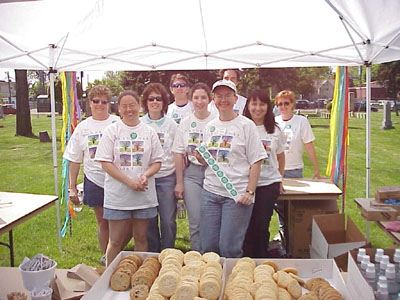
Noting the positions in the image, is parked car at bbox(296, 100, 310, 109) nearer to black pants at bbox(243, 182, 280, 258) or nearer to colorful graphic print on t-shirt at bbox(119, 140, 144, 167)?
black pants at bbox(243, 182, 280, 258)

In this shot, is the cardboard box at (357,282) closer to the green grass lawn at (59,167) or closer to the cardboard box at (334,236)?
the cardboard box at (334,236)

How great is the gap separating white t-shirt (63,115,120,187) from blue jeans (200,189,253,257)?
3.14 feet

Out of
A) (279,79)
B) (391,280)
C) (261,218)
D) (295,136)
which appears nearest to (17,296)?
(391,280)

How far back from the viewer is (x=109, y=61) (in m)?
4.43

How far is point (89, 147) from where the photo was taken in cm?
332

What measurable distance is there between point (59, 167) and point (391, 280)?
938 cm

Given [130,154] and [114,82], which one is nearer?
[130,154]

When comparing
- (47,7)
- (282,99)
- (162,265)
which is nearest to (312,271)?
(162,265)

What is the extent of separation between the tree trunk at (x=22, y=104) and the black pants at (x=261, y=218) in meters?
12.4

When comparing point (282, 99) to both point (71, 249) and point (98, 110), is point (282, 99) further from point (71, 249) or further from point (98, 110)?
point (71, 249)

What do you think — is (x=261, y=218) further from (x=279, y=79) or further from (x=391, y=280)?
(x=279, y=79)

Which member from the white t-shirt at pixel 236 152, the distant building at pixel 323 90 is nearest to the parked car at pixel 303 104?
the distant building at pixel 323 90

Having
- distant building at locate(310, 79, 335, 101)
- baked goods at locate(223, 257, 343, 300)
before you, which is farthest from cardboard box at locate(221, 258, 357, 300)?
distant building at locate(310, 79, 335, 101)

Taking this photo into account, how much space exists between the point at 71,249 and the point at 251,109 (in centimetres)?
252
